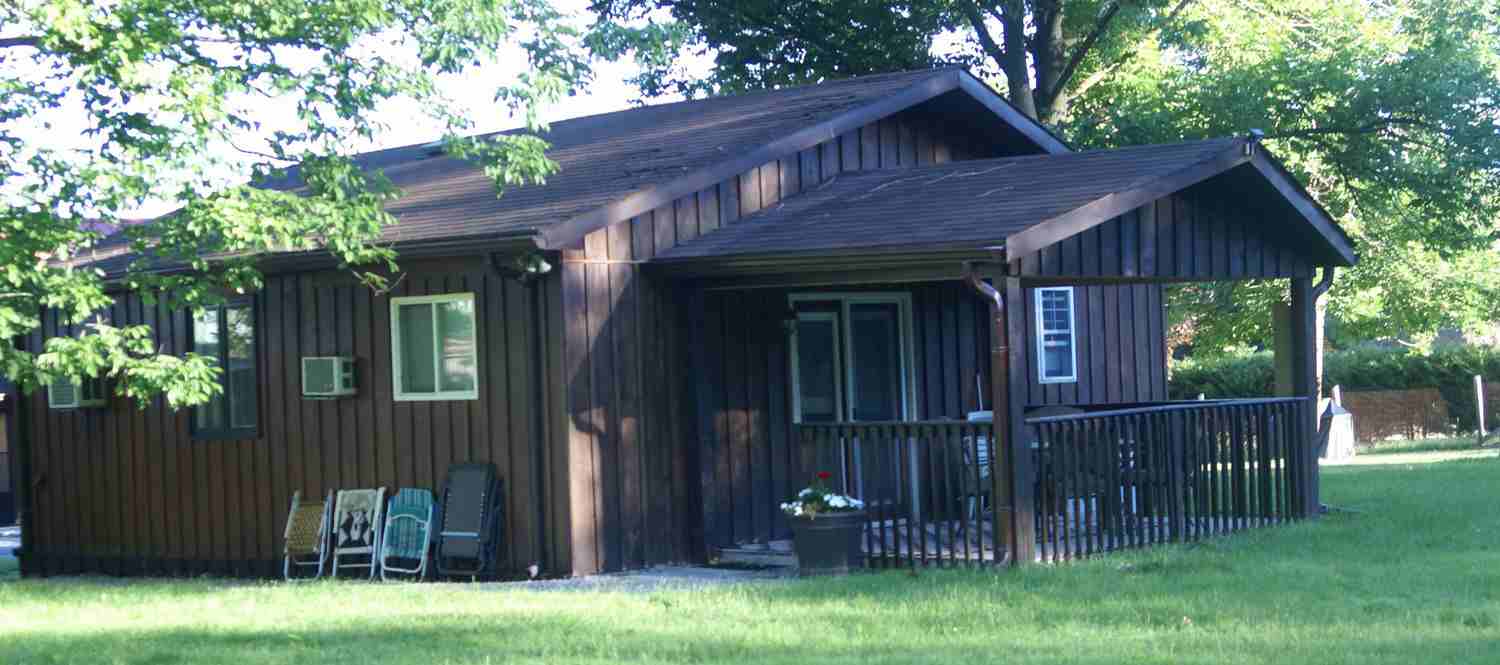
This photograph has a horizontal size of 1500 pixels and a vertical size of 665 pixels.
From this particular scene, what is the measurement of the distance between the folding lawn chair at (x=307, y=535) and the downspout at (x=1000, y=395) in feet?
17.7

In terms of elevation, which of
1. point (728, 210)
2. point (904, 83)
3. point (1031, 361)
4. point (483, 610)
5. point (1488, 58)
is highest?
point (1488, 58)

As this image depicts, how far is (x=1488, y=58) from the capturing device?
24.9m

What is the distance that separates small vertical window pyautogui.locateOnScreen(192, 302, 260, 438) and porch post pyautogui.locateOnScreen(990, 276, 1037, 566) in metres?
6.37

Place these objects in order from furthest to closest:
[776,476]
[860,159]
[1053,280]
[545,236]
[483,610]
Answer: [860,159] < [776,476] < [1053,280] < [545,236] < [483,610]


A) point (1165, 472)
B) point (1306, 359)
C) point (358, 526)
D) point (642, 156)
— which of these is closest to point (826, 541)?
point (1165, 472)

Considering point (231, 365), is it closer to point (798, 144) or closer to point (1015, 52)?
point (798, 144)

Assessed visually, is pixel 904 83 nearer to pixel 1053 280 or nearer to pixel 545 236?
pixel 1053 280

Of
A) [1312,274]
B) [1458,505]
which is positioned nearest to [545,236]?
[1312,274]

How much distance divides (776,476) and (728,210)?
2134 millimetres

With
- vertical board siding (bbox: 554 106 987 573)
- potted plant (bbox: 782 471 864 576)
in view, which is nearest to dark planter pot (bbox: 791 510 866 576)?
potted plant (bbox: 782 471 864 576)

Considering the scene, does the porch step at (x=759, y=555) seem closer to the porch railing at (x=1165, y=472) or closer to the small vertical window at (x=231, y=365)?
the porch railing at (x=1165, y=472)

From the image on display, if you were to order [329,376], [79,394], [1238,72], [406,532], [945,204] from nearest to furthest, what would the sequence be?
[945,204] < [406,532] < [329,376] < [79,394] < [1238,72]

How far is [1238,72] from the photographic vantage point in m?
23.7

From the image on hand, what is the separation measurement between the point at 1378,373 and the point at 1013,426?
72.2ft
